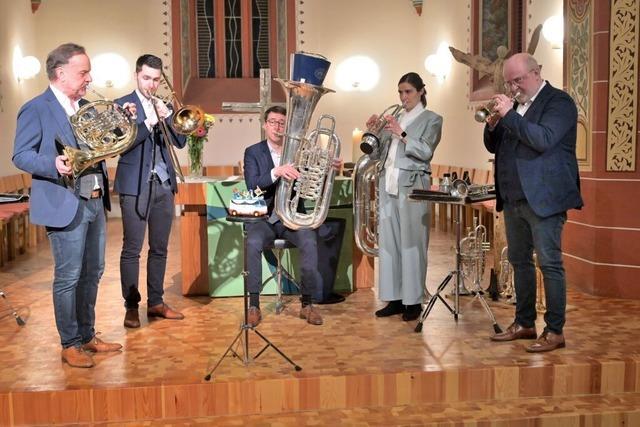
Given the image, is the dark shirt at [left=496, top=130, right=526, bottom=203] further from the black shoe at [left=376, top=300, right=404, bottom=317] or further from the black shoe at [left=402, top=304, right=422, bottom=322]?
the black shoe at [left=376, top=300, right=404, bottom=317]

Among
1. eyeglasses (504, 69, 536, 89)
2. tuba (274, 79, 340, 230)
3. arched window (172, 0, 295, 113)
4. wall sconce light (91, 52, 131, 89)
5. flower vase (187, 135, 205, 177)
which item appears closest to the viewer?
eyeglasses (504, 69, 536, 89)

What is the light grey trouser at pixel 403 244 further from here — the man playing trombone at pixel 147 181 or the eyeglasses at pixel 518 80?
the man playing trombone at pixel 147 181

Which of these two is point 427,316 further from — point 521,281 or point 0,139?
point 0,139

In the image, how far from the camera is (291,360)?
4121 mm

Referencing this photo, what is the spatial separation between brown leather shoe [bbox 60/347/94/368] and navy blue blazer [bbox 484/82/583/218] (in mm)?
2354

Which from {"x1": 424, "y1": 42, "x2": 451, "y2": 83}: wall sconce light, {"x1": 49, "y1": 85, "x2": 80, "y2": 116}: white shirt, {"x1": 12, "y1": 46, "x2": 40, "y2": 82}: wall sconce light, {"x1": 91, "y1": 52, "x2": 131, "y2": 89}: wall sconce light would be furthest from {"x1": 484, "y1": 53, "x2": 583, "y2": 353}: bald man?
{"x1": 91, "y1": 52, "x2": 131, "y2": 89}: wall sconce light

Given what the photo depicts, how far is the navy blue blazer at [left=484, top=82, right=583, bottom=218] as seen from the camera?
409 centimetres

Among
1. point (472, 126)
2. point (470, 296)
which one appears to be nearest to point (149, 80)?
point (470, 296)

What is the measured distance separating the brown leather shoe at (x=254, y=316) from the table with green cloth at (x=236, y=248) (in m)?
0.69

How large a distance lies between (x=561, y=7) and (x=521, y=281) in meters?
3.03

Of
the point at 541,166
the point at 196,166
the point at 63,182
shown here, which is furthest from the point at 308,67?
the point at 196,166

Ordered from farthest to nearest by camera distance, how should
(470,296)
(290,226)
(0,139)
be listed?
1. (0,139)
2. (470,296)
3. (290,226)

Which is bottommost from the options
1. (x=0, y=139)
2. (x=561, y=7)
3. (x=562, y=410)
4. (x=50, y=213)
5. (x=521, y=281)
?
(x=562, y=410)

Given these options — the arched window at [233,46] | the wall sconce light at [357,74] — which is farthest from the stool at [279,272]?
→ the wall sconce light at [357,74]
